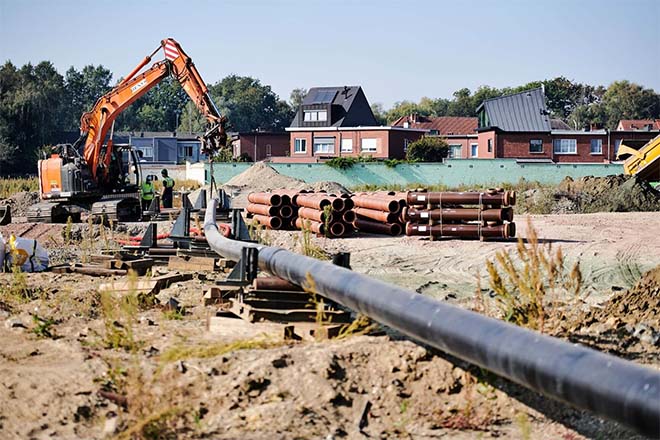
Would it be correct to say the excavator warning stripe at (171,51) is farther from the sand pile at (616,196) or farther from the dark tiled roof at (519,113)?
the dark tiled roof at (519,113)

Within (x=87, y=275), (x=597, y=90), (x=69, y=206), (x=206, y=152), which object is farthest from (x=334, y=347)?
(x=597, y=90)

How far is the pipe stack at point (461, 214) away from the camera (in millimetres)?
20906

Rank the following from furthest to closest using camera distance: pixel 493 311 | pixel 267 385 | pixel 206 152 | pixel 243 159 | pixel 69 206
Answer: pixel 243 159
pixel 69 206
pixel 206 152
pixel 493 311
pixel 267 385

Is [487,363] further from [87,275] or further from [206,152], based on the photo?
[206,152]

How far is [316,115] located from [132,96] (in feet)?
157

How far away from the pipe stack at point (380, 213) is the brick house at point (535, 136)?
128ft

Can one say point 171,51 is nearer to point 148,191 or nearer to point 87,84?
point 148,191

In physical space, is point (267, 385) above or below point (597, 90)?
below

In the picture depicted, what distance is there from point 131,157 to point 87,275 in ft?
46.7

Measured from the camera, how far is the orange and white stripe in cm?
2530

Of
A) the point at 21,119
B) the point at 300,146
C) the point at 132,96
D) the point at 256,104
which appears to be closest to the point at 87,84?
the point at 256,104

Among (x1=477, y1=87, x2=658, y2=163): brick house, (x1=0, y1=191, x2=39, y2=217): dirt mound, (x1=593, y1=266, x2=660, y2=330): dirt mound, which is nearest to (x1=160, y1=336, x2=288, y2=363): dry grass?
(x1=593, y1=266, x2=660, y2=330): dirt mound

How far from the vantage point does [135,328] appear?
10055mm

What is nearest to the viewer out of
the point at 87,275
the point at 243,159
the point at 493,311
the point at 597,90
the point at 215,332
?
the point at 215,332
